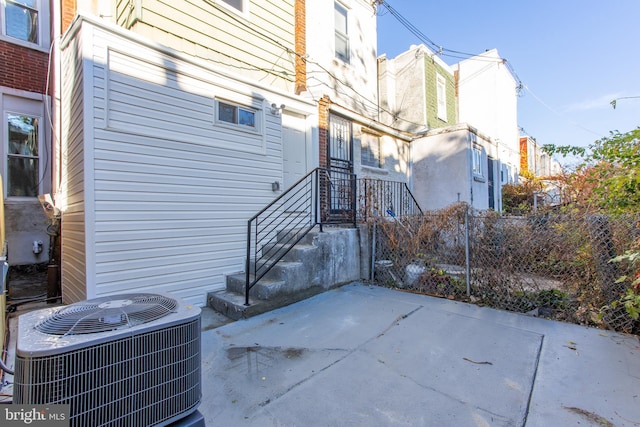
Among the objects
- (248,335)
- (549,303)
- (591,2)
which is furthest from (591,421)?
(591,2)

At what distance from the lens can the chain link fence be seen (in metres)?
3.53

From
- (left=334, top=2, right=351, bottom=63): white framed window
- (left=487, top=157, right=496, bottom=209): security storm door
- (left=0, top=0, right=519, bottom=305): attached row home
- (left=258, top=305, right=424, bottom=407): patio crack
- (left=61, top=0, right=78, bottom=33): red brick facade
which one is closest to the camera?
(left=258, top=305, right=424, bottom=407): patio crack

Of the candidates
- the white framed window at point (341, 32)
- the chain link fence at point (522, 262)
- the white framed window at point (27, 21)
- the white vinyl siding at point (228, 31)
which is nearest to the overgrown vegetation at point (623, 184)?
the chain link fence at point (522, 262)

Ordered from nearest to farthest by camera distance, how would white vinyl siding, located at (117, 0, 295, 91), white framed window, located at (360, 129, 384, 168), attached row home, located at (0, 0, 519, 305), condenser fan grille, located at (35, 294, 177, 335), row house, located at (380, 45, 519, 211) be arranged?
condenser fan grille, located at (35, 294, 177, 335) → attached row home, located at (0, 0, 519, 305) → white vinyl siding, located at (117, 0, 295, 91) → white framed window, located at (360, 129, 384, 168) → row house, located at (380, 45, 519, 211)

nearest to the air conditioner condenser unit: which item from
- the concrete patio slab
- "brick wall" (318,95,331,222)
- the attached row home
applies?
the concrete patio slab

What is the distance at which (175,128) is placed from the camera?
14.4 feet

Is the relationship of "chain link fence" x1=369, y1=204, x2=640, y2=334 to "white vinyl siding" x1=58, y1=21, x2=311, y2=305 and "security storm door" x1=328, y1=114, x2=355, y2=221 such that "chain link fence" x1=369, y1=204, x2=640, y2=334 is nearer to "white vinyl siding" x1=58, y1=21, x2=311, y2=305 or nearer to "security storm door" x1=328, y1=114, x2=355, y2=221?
"security storm door" x1=328, y1=114, x2=355, y2=221

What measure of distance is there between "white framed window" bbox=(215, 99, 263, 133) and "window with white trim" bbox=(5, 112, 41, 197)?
4206 mm

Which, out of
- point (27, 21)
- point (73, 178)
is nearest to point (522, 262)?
point (73, 178)

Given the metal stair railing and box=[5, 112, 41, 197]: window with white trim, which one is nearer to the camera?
the metal stair railing

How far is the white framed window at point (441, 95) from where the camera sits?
1175cm

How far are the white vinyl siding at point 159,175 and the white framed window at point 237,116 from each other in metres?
0.11

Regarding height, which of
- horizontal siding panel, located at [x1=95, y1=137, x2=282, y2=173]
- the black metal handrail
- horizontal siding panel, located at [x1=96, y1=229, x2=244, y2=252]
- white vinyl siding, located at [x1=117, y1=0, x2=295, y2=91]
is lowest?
horizontal siding panel, located at [x1=96, y1=229, x2=244, y2=252]

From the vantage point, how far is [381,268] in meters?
5.70
